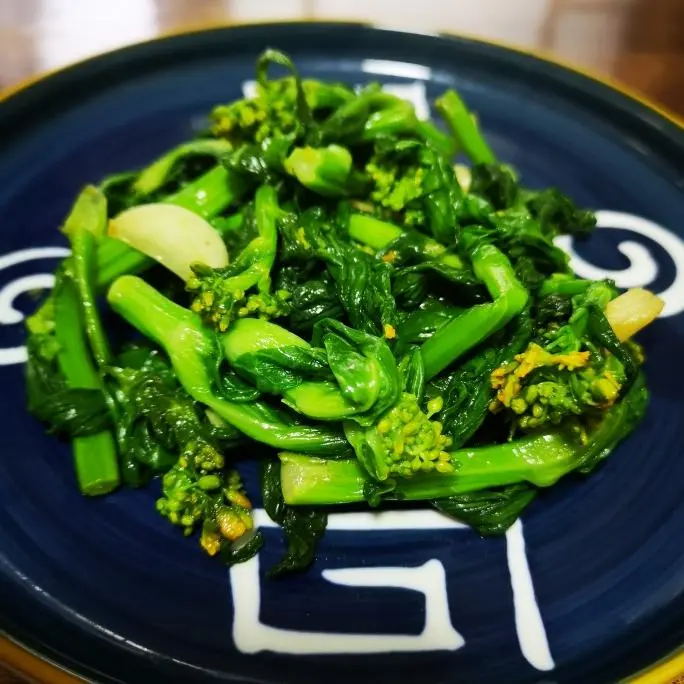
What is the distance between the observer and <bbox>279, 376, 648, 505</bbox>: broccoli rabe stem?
182cm

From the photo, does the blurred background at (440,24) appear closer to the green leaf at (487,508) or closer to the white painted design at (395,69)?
the white painted design at (395,69)

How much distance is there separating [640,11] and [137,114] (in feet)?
11.0

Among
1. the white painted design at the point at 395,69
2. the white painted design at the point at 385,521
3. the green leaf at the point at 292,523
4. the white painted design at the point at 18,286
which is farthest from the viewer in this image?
the white painted design at the point at 395,69

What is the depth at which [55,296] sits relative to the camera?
2180 mm

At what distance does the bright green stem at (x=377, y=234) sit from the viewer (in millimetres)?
2125

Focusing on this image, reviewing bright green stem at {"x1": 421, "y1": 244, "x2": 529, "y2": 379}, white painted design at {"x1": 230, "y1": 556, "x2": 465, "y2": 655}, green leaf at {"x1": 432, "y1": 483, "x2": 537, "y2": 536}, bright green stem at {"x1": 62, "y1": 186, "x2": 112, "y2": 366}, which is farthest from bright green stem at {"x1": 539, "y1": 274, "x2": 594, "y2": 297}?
bright green stem at {"x1": 62, "y1": 186, "x2": 112, "y2": 366}

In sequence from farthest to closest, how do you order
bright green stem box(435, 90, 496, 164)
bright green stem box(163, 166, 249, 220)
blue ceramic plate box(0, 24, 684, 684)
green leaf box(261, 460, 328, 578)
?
bright green stem box(435, 90, 496, 164) < bright green stem box(163, 166, 249, 220) < green leaf box(261, 460, 328, 578) < blue ceramic plate box(0, 24, 684, 684)

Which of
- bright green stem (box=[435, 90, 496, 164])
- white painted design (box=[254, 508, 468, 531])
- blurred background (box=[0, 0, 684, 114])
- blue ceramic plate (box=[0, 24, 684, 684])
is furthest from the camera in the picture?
blurred background (box=[0, 0, 684, 114])

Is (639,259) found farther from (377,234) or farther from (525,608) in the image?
(525,608)

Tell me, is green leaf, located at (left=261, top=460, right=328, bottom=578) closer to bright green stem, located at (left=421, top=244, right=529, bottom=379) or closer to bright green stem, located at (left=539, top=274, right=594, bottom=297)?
bright green stem, located at (left=421, top=244, right=529, bottom=379)

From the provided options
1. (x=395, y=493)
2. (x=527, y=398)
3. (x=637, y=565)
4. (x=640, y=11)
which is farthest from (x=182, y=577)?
(x=640, y=11)

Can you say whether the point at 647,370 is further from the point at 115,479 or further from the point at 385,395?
the point at 115,479

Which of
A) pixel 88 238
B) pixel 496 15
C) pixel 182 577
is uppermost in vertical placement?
pixel 496 15

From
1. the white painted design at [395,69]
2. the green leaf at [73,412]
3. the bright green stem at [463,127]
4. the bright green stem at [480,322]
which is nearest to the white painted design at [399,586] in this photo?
the bright green stem at [480,322]
